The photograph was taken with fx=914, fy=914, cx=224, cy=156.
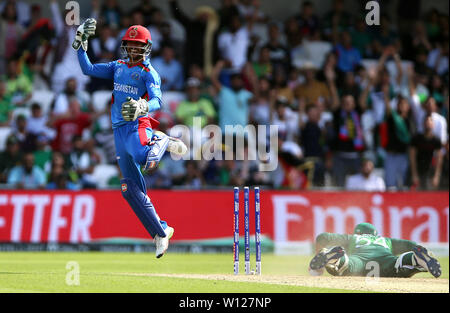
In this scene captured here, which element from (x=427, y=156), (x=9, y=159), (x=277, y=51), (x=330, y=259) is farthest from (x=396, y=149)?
(x=330, y=259)

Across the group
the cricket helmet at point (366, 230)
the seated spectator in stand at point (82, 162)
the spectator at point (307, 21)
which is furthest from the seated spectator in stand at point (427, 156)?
the cricket helmet at point (366, 230)

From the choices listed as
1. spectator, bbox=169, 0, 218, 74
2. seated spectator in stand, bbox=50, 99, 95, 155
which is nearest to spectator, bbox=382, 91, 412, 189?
spectator, bbox=169, 0, 218, 74

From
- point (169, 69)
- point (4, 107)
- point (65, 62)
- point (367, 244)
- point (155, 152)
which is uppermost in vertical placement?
point (65, 62)

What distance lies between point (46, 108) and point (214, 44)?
3.98 m

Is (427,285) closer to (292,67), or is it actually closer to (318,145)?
(318,145)

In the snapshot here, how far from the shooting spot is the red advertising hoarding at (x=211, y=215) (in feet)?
56.1

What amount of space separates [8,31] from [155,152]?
11.5 metres

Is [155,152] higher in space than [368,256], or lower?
higher

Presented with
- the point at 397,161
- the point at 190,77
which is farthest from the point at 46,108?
the point at 397,161

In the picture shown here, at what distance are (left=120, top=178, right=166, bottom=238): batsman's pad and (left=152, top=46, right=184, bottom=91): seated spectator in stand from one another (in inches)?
370

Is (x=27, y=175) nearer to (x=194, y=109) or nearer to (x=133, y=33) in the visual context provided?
(x=194, y=109)

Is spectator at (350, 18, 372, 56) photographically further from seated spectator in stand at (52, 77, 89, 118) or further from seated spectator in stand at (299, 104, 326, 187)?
seated spectator in stand at (52, 77, 89, 118)

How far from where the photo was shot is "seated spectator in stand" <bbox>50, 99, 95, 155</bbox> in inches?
722

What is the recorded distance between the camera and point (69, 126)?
18453mm
